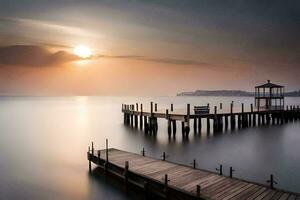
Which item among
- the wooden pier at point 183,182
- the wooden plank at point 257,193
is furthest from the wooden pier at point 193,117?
the wooden plank at point 257,193

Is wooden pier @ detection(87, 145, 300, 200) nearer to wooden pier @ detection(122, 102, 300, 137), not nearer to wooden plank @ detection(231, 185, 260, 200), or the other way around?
wooden plank @ detection(231, 185, 260, 200)

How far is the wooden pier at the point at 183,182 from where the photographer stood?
10.9m

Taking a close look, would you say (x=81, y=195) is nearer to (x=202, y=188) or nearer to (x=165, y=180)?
(x=165, y=180)

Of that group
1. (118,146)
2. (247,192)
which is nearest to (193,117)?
(118,146)

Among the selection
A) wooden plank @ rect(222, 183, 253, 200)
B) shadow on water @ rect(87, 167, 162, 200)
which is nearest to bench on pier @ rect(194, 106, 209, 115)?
shadow on water @ rect(87, 167, 162, 200)

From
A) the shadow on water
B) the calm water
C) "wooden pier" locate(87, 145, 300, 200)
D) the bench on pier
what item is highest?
the bench on pier

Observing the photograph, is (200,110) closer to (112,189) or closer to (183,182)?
(112,189)

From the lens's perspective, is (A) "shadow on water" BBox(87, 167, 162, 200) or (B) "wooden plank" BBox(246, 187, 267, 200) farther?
(A) "shadow on water" BBox(87, 167, 162, 200)

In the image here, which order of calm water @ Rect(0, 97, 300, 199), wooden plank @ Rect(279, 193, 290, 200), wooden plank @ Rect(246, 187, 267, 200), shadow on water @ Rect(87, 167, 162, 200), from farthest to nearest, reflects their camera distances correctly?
1. calm water @ Rect(0, 97, 300, 199)
2. shadow on water @ Rect(87, 167, 162, 200)
3. wooden plank @ Rect(246, 187, 267, 200)
4. wooden plank @ Rect(279, 193, 290, 200)

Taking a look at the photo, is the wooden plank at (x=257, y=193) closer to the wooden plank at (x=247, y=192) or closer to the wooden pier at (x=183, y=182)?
the wooden pier at (x=183, y=182)

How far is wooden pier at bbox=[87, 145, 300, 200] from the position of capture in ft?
35.8

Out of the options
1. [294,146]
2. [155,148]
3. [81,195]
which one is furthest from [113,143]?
[294,146]

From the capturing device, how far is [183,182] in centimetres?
1242

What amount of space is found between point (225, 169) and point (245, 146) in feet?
31.7
